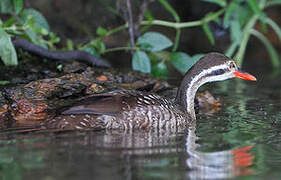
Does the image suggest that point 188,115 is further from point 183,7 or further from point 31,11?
point 183,7

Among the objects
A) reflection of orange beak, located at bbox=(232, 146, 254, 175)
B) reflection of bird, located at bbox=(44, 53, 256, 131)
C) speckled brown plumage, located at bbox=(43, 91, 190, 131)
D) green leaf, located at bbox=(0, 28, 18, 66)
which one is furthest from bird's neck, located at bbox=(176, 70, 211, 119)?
green leaf, located at bbox=(0, 28, 18, 66)

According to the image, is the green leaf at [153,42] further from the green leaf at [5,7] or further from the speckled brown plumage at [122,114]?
the speckled brown plumage at [122,114]

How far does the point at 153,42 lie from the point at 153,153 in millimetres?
3788

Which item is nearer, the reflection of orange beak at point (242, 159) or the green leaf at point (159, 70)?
the reflection of orange beak at point (242, 159)

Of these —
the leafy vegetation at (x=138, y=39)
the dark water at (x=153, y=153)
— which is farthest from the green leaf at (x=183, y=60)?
the dark water at (x=153, y=153)

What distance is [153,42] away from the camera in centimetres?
851

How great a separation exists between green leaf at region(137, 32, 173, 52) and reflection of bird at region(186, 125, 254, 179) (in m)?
3.36

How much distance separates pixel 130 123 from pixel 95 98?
1.53 feet

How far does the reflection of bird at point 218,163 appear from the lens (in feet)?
14.2

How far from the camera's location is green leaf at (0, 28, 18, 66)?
7426 millimetres

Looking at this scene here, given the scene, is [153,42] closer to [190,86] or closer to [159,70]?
[159,70]

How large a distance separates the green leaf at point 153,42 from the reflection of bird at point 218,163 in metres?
3.36

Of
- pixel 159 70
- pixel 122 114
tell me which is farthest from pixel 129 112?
pixel 159 70

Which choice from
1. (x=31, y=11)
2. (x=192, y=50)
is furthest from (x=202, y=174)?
(x=192, y=50)
